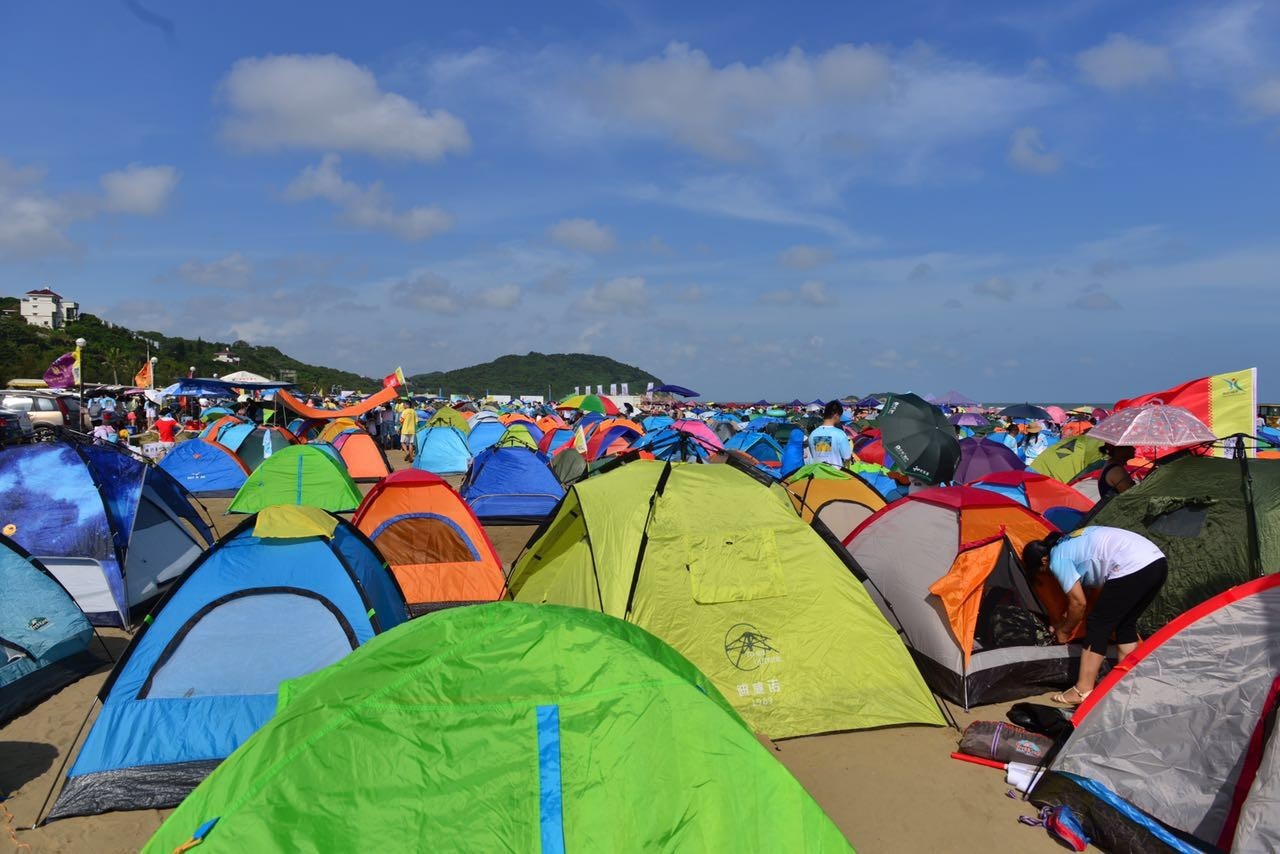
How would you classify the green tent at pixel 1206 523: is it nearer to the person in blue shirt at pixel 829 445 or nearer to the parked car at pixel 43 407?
the person in blue shirt at pixel 829 445

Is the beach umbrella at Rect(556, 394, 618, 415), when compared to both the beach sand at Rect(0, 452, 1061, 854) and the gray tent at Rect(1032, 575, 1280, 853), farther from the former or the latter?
the gray tent at Rect(1032, 575, 1280, 853)

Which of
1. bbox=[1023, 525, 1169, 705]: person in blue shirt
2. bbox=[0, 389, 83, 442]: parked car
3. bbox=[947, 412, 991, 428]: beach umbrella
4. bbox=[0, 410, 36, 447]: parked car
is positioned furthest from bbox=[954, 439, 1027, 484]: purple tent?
bbox=[0, 389, 83, 442]: parked car

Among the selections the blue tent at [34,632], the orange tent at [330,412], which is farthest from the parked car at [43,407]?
the blue tent at [34,632]

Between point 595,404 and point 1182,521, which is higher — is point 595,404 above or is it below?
above

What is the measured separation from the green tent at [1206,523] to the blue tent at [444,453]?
1600cm

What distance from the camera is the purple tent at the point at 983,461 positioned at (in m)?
14.1

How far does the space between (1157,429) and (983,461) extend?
26.1 feet

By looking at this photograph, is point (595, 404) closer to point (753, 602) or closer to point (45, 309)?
point (753, 602)

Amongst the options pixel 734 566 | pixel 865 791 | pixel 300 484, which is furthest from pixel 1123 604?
pixel 300 484

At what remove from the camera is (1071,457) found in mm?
14148

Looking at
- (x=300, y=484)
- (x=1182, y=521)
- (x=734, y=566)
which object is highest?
(x=1182, y=521)

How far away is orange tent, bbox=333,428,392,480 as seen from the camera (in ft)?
58.3

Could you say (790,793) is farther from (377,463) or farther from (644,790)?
(377,463)

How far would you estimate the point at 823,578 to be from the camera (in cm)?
530
